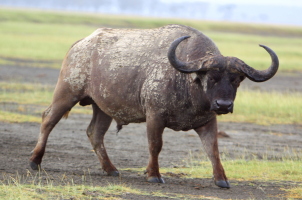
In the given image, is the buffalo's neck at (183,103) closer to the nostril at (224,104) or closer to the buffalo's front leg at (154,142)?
the buffalo's front leg at (154,142)

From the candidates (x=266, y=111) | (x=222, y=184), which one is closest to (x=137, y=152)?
(x=222, y=184)

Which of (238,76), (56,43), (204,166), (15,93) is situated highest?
(238,76)

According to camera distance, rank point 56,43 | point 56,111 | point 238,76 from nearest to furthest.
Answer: point 238,76 → point 56,111 → point 56,43

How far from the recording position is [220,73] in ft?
23.4

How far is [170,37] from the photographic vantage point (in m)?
8.31

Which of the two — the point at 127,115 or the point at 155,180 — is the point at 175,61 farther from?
the point at 155,180

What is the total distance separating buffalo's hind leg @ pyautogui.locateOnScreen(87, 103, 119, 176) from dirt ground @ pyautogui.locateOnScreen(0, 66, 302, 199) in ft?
0.60

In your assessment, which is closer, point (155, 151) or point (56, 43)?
point (155, 151)

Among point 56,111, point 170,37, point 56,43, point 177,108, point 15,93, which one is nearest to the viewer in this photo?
point 177,108

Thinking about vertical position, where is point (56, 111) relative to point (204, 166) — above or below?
above

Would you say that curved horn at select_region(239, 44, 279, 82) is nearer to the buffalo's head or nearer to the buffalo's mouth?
the buffalo's head

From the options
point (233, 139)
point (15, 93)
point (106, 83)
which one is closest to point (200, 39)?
point (106, 83)

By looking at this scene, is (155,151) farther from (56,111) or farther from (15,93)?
(15,93)

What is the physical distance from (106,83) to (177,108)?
133 centimetres
